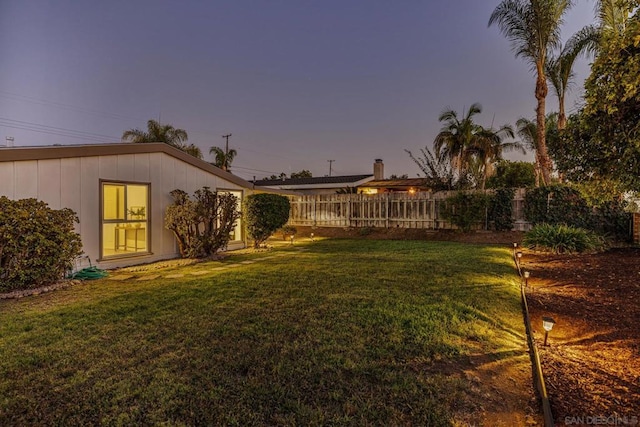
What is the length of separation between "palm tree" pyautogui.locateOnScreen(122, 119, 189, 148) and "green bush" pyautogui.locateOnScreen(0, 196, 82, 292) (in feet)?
59.9

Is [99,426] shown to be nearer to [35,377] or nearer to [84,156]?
[35,377]

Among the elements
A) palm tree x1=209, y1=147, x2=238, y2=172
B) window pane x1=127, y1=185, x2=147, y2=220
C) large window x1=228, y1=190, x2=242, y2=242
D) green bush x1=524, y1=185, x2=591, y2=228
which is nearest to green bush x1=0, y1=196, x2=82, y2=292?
window pane x1=127, y1=185, x2=147, y2=220

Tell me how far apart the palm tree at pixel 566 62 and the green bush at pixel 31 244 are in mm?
16932

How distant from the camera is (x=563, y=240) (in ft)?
30.0

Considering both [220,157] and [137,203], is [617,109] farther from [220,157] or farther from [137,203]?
[220,157]

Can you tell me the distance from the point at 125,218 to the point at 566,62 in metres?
18.6

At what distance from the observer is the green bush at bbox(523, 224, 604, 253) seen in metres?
8.98

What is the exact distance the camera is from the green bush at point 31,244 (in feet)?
17.1

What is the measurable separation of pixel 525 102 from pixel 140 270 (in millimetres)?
21036

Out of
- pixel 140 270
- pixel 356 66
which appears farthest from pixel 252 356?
pixel 356 66

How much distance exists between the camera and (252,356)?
2.89 m

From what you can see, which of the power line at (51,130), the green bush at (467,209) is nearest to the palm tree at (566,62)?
the green bush at (467,209)

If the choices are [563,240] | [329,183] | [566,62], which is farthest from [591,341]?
[329,183]

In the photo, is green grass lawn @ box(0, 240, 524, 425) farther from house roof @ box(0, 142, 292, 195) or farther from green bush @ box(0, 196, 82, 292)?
house roof @ box(0, 142, 292, 195)
